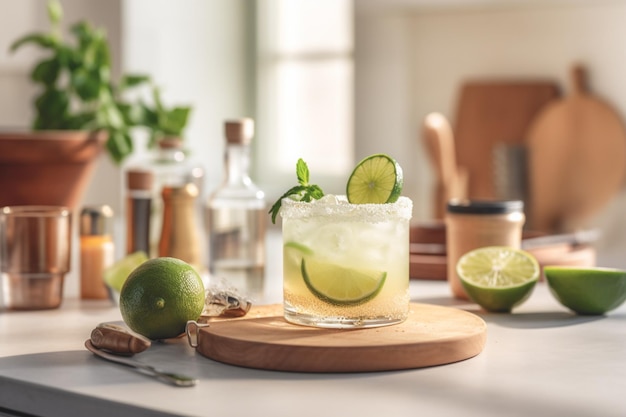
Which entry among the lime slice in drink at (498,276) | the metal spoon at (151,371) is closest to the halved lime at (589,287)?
the lime slice in drink at (498,276)

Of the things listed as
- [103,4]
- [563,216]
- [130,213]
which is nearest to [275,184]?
[103,4]

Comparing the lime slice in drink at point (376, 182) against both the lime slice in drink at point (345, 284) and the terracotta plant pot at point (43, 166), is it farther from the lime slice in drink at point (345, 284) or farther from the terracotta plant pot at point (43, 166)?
the terracotta plant pot at point (43, 166)

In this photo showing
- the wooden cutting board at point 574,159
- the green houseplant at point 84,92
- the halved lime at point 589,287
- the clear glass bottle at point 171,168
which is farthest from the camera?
the wooden cutting board at point 574,159

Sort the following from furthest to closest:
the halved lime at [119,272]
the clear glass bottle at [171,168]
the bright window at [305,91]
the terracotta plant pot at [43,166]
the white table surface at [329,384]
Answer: the bright window at [305,91], the terracotta plant pot at [43,166], the clear glass bottle at [171,168], the halved lime at [119,272], the white table surface at [329,384]

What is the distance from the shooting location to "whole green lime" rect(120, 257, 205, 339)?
1.18m

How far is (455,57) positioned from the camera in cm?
360

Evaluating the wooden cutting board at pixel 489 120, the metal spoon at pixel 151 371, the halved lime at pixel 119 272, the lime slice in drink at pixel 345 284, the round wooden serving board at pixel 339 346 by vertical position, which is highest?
the wooden cutting board at pixel 489 120

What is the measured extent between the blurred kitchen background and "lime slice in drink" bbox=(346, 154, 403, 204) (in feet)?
4.04

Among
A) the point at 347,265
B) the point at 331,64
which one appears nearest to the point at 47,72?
the point at 347,265

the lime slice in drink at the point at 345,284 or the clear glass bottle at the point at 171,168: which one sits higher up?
the clear glass bottle at the point at 171,168

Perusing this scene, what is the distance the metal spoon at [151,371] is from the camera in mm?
990

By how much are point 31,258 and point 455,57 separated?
2376mm

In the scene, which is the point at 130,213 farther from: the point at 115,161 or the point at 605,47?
the point at 605,47

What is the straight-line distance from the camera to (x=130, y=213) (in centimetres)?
175
